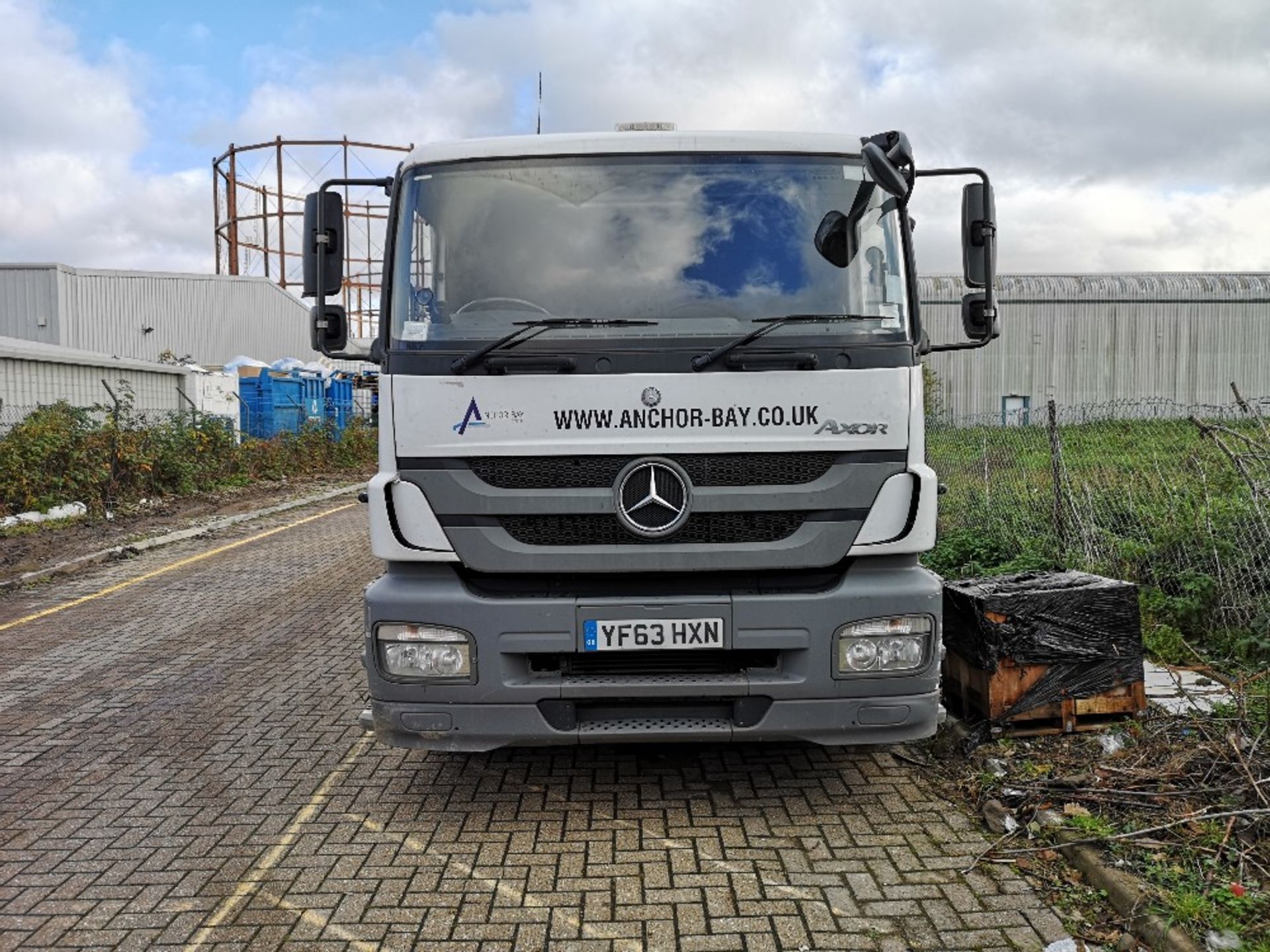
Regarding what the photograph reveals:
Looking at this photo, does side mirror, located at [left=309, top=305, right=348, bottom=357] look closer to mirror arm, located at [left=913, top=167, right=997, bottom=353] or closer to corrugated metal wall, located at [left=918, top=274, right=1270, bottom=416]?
mirror arm, located at [left=913, top=167, right=997, bottom=353]

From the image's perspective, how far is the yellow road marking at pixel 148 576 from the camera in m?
8.85

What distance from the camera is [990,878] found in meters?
3.70

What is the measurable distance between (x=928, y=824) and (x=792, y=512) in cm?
144

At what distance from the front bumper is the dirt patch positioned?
28.1ft

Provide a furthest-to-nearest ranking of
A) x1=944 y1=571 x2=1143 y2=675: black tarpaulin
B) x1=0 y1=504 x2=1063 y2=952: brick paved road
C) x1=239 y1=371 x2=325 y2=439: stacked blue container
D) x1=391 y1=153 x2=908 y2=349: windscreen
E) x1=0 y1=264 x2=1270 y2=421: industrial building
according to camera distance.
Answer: x1=0 y1=264 x2=1270 y2=421: industrial building
x1=239 y1=371 x2=325 y2=439: stacked blue container
x1=944 y1=571 x2=1143 y2=675: black tarpaulin
x1=391 y1=153 x2=908 y2=349: windscreen
x1=0 y1=504 x2=1063 y2=952: brick paved road

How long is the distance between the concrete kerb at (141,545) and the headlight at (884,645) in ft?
30.9

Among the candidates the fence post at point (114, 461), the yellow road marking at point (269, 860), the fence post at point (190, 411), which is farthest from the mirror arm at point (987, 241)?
the fence post at point (190, 411)

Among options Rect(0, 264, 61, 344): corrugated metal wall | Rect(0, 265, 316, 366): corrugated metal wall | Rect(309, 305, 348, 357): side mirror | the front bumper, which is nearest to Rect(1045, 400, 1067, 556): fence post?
the front bumper

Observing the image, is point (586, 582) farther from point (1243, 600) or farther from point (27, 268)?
point (27, 268)

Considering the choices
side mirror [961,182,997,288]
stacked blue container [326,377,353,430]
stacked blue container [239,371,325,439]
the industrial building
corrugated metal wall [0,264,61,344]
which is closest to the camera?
side mirror [961,182,997,288]

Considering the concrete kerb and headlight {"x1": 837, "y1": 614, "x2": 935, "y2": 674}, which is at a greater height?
headlight {"x1": 837, "y1": 614, "x2": 935, "y2": 674}

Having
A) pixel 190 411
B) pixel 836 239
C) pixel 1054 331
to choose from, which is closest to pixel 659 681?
pixel 836 239

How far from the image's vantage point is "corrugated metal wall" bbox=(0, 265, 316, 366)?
107ft

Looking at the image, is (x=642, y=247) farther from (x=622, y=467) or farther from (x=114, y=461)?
(x=114, y=461)
